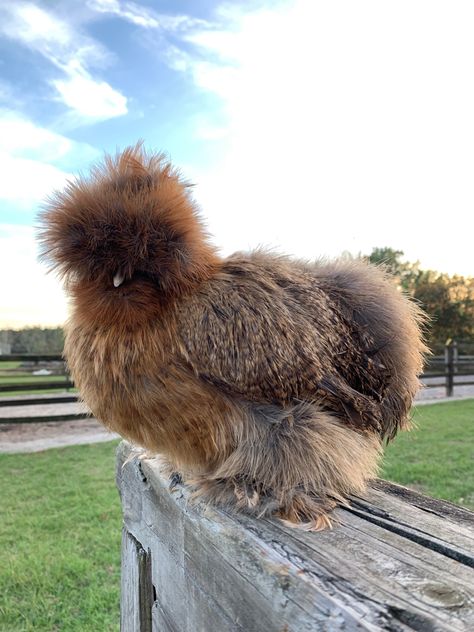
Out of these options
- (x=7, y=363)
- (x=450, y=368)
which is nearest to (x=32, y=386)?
(x=7, y=363)

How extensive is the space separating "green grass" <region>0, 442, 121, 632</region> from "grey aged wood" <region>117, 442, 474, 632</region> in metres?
1.92

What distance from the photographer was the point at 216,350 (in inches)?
52.9

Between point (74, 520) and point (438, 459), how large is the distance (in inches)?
Result: 190

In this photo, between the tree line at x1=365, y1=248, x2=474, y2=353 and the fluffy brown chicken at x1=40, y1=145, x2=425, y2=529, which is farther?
the tree line at x1=365, y1=248, x2=474, y2=353

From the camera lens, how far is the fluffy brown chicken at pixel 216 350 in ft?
4.36

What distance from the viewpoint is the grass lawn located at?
3.19m

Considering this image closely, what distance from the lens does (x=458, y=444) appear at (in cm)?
793

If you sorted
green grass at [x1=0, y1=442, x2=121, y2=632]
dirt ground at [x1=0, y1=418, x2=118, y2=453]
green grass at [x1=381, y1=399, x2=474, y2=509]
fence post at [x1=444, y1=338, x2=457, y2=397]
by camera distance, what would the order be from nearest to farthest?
1. green grass at [x1=0, y1=442, x2=121, y2=632]
2. green grass at [x1=381, y1=399, x2=474, y2=509]
3. dirt ground at [x1=0, y1=418, x2=118, y2=453]
4. fence post at [x1=444, y1=338, x2=457, y2=397]

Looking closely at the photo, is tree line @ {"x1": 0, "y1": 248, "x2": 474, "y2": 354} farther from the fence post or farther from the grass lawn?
the grass lawn

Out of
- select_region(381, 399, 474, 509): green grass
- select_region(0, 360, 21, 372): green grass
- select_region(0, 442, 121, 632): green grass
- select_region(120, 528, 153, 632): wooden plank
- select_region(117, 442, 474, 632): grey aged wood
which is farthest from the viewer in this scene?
select_region(0, 360, 21, 372): green grass

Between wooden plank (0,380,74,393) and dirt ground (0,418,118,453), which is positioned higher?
wooden plank (0,380,74,393)

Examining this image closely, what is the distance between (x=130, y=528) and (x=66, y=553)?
265cm

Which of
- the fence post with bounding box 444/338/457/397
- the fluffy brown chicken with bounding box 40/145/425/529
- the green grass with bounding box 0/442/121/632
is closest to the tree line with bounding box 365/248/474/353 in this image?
the fence post with bounding box 444/338/457/397

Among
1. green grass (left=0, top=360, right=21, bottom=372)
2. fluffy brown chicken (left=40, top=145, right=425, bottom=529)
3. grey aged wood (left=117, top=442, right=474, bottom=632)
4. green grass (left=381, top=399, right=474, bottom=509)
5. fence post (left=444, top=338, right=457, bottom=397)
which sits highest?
fluffy brown chicken (left=40, top=145, right=425, bottom=529)
